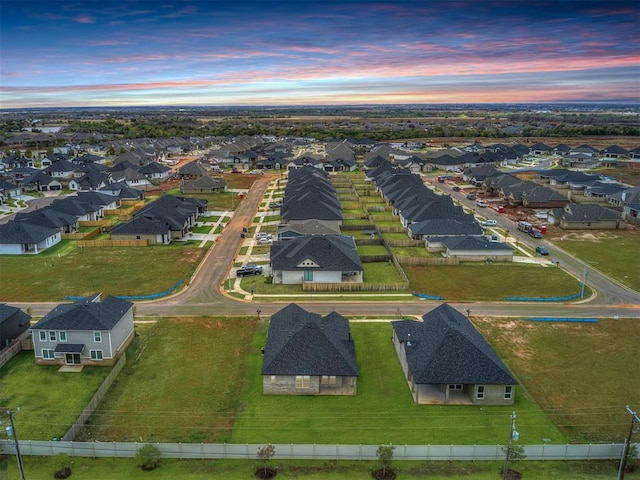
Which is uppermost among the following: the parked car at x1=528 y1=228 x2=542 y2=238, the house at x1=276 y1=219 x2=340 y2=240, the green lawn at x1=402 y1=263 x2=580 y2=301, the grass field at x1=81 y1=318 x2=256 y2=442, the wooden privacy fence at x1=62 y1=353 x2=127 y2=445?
the house at x1=276 y1=219 x2=340 y2=240

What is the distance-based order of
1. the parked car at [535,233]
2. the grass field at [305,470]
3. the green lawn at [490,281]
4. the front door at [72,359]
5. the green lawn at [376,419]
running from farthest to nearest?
the parked car at [535,233] → the green lawn at [490,281] → the front door at [72,359] → the green lawn at [376,419] → the grass field at [305,470]

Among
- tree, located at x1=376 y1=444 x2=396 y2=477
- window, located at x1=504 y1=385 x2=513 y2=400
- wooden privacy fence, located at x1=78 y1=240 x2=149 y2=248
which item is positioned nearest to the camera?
tree, located at x1=376 y1=444 x2=396 y2=477

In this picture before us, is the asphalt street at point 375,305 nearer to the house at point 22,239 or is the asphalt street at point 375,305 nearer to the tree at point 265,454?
the house at point 22,239

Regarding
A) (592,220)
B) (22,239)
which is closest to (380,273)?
(592,220)

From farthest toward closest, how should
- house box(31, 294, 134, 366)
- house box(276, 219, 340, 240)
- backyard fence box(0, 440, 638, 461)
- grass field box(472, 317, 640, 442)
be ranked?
1. house box(276, 219, 340, 240)
2. house box(31, 294, 134, 366)
3. grass field box(472, 317, 640, 442)
4. backyard fence box(0, 440, 638, 461)

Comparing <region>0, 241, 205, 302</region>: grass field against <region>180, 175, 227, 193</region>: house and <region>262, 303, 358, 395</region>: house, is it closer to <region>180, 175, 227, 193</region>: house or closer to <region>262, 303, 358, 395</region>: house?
<region>262, 303, 358, 395</region>: house

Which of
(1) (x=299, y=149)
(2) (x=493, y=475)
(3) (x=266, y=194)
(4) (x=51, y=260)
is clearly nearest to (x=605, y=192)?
(3) (x=266, y=194)

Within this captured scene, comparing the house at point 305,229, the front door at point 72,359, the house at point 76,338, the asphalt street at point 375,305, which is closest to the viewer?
the house at point 76,338

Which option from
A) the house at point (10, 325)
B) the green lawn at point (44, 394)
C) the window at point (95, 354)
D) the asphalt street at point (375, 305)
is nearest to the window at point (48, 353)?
the green lawn at point (44, 394)

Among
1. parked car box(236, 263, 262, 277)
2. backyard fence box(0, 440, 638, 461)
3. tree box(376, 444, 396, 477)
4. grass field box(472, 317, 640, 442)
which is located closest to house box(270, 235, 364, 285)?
parked car box(236, 263, 262, 277)
